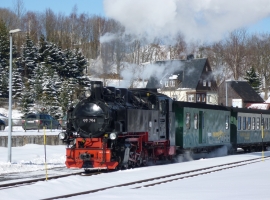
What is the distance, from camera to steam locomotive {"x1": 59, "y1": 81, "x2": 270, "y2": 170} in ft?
58.1

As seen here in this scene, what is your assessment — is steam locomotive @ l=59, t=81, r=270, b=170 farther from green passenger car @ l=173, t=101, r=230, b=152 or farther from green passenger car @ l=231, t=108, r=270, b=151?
green passenger car @ l=231, t=108, r=270, b=151

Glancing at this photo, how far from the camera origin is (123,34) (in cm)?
2720

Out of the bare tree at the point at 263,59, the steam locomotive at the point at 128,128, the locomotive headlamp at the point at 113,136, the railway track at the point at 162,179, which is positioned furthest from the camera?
the bare tree at the point at 263,59

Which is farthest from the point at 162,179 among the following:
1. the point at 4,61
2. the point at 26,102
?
the point at 4,61

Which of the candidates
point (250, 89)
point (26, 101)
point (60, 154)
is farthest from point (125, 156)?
point (250, 89)

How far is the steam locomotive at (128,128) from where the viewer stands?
17.7 m

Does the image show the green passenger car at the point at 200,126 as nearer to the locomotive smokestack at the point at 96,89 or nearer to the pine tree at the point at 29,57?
the locomotive smokestack at the point at 96,89

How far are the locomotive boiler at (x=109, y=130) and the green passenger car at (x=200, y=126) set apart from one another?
3280 mm

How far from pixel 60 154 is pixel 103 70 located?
18.3ft

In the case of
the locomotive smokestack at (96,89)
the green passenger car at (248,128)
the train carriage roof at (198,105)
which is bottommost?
the green passenger car at (248,128)

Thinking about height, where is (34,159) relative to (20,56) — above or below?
below

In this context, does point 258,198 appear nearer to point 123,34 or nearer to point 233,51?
point 123,34

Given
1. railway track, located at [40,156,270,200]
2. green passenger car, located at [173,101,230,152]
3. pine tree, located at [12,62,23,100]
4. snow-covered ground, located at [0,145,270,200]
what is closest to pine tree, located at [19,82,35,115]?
pine tree, located at [12,62,23,100]

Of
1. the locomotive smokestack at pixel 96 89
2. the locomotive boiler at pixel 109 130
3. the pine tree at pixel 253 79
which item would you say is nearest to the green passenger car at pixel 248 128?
the locomotive boiler at pixel 109 130
